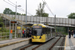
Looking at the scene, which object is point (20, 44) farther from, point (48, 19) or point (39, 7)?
point (39, 7)

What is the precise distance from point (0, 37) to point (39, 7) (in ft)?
197

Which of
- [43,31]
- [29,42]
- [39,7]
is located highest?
[39,7]

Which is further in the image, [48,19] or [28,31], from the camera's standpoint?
[48,19]

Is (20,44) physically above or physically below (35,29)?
below

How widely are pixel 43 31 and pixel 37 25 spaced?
1179 millimetres

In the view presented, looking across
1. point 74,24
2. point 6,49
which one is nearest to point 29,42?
point 6,49

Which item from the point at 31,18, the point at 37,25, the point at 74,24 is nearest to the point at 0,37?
the point at 37,25

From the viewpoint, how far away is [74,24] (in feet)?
210

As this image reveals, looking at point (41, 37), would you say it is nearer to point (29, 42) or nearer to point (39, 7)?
point (29, 42)

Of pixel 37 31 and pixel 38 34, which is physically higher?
pixel 37 31

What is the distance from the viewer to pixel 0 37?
25125 millimetres

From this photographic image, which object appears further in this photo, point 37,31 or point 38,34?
point 37,31

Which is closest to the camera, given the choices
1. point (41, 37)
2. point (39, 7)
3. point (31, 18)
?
point (41, 37)

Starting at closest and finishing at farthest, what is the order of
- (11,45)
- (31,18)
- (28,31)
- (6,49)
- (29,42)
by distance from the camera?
(6,49) → (11,45) → (29,42) → (28,31) → (31,18)
